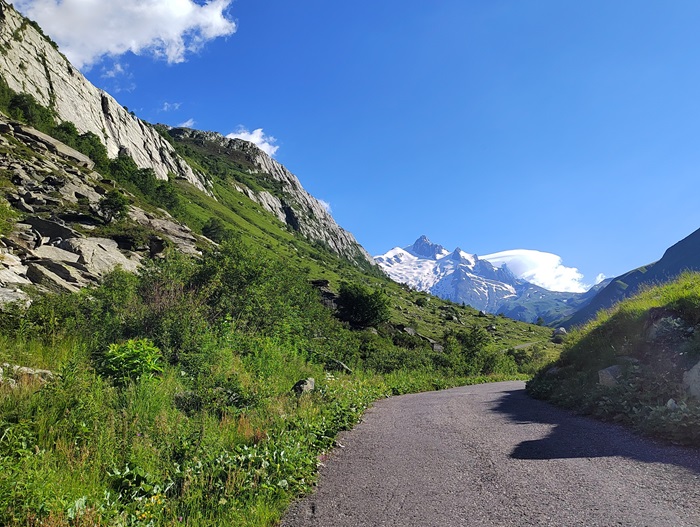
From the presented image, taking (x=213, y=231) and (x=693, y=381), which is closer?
(x=693, y=381)

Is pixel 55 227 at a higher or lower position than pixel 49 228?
higher

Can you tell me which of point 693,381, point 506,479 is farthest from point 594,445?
point 693,381

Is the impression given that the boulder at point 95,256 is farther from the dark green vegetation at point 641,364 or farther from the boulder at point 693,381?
the boulder at point 693,381

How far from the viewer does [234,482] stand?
597cm

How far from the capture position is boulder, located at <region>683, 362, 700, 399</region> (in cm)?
918

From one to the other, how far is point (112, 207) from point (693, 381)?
58.2 meters

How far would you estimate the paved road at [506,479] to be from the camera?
17.6 ft

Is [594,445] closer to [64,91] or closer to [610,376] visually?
[610,376]

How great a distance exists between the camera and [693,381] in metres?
9.43

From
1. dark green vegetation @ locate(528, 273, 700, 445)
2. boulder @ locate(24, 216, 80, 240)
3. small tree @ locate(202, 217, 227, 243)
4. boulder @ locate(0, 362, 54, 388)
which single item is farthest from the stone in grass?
small tree @ locate(202, 217, 227, 243)

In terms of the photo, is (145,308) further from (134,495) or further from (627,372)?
(627,372)

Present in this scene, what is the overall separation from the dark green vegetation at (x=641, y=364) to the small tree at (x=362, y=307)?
65.8 metres

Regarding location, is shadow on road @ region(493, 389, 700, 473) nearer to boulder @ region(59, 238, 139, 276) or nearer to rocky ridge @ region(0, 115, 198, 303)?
rocky ridge @ region(0, 115, 198, 303)

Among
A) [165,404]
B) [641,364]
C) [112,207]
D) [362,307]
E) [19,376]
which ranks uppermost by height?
[112,207]
